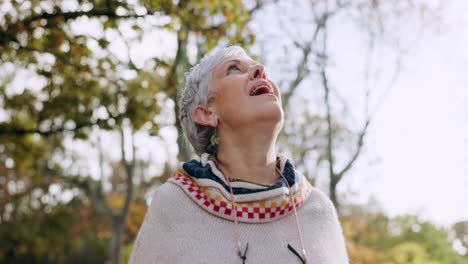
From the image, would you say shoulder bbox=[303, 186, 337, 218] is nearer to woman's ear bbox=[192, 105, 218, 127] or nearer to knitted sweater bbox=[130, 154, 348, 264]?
knitted sweater bbox=[130, 154, 348, 264]

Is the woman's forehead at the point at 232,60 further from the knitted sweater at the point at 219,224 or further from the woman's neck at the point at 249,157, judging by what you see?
the knitted sweater at the point at 219,224

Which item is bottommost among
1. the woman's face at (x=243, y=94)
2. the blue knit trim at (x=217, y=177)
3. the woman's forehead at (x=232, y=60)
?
the blue knit trim at (x=217, y=177)

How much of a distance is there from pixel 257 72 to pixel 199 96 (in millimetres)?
306

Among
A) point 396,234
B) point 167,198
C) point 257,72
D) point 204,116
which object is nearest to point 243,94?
point 257,72

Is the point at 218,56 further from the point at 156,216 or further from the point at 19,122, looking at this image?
the point at 19,122

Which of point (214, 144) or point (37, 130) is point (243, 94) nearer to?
point (214, 144)

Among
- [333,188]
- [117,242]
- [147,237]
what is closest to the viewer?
[147,237]

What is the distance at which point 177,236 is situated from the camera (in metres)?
1.95

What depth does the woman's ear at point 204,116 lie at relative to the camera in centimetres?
222

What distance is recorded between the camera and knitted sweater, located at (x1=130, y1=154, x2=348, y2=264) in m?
1.91

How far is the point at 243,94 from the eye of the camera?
2111 millimetres

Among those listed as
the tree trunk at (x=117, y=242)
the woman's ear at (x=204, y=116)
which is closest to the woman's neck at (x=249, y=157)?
the woman's ear at (x=204, y=116)

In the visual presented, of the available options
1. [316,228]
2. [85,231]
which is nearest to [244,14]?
[316,228]

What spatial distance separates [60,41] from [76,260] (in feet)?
67.8
